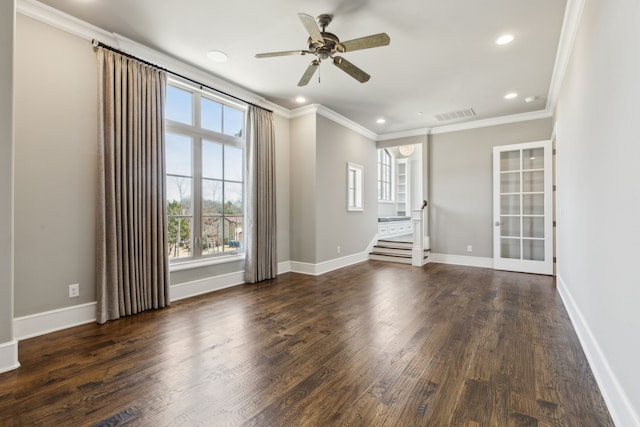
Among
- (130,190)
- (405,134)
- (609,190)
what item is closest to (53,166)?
(130,190)

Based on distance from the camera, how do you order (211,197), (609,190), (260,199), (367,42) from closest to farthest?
1. (609,190)
2. (367,42)
3. (211,197)
4. (260,199)

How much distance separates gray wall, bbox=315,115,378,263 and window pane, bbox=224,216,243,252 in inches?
52.8

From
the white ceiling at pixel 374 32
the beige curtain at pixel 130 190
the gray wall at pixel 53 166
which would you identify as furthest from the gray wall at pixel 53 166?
the white ceiling at pixel 374 32

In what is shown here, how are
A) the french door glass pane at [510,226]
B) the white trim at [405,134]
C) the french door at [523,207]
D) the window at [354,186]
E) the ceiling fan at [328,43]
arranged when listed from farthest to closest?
the white trim at [405,134]
the window at [354,186]
the french door glass pane at [510,226]
the french door at [523,207]
the ceiling fan at [328,43]

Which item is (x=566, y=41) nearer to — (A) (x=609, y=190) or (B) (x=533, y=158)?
(A) (x=609, y=190)

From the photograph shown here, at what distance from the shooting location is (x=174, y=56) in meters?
3.57

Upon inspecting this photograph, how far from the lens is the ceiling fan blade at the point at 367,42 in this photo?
2510 mm

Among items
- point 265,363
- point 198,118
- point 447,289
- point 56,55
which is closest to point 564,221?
point 447,289

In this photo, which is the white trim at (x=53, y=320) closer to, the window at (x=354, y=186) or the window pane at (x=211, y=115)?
the window pane at (x=211, y=115)

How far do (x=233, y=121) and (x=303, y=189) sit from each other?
5.39 ft

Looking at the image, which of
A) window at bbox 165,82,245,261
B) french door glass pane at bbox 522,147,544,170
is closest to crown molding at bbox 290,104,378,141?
window at bbox 165,82,245,261

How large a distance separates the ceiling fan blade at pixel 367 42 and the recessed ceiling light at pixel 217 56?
1.65m

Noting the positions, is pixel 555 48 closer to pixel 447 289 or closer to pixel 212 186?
pixel 447 289

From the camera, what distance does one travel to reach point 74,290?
9.55ft
